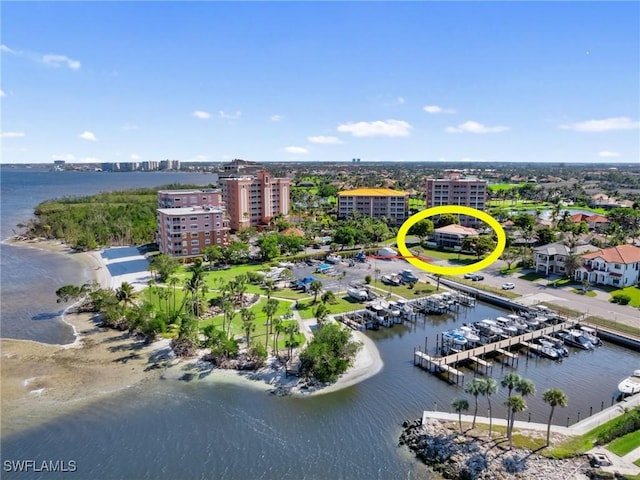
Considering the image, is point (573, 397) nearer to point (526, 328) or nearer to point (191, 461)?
point (526, 328)

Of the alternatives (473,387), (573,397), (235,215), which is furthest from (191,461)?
(235,215)

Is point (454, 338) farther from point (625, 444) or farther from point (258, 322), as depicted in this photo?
point (258, 322)

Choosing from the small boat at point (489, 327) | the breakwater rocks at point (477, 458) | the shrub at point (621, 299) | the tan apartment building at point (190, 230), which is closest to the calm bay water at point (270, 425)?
the breakwater rocks at point (477, 458)

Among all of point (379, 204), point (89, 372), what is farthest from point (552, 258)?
point (89, 372)

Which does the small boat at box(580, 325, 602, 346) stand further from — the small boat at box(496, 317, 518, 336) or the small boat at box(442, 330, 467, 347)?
the small boat at box(442, 330, 467, 347)

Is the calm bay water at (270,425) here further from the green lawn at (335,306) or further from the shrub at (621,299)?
the shrub at (621,299)
